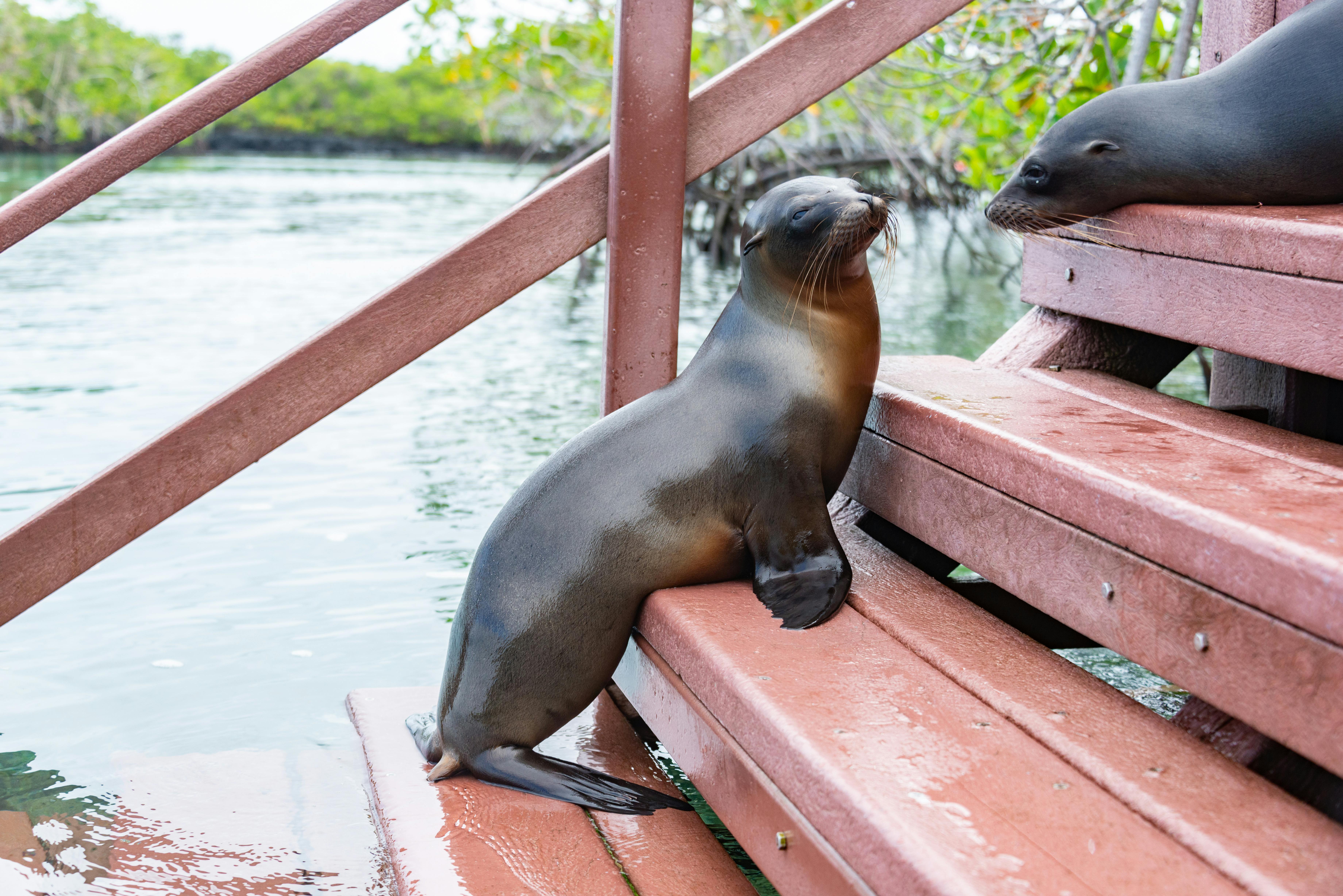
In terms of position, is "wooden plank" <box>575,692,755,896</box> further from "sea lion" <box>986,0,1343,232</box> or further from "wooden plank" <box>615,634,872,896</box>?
"sea lion" <box>986,0,1343,232</box>

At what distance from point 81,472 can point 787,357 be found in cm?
354

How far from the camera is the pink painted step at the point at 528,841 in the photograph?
170 cm

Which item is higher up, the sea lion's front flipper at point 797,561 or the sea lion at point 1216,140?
the sea lion at point 1216,140

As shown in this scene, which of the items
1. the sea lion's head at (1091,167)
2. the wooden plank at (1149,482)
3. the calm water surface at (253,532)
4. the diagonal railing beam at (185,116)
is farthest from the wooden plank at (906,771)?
the diagonal railing beam at (185,116)

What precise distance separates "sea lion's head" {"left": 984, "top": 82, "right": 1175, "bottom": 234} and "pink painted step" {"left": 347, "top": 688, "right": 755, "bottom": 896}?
4.37ft

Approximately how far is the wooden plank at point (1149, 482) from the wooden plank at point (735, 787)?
1.71 ft

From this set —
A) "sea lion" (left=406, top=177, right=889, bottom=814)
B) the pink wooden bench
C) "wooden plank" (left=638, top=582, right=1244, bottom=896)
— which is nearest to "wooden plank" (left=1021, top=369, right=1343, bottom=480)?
the pink wooden bench

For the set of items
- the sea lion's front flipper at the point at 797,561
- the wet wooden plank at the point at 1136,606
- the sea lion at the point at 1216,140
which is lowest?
the sea lion's front flipper at the point at 797,561

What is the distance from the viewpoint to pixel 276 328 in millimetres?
8000

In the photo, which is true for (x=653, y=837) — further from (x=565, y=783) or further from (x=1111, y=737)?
(x=1111, y=737)

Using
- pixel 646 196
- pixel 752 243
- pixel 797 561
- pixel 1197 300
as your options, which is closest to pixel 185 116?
pixel 646 196

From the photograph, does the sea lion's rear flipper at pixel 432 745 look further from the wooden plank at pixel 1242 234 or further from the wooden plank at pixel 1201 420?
the wooden plank at pixel 1242 234

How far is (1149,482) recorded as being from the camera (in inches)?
59.4

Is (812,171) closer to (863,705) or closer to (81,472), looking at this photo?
(81,472)
